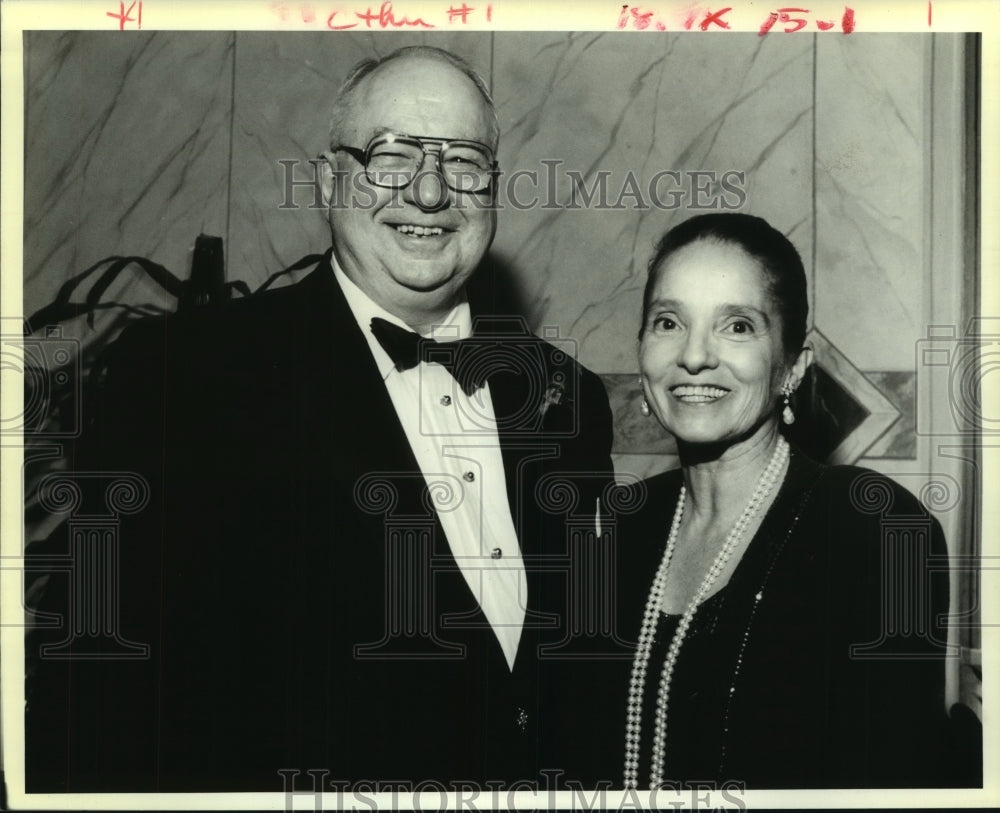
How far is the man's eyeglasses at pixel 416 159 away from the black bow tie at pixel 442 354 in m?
0.33

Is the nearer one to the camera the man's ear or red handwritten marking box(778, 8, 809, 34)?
the man's ear

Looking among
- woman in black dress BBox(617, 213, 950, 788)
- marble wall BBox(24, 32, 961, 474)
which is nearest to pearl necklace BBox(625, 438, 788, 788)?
woman in black dress BBox(617, 213, 950, 788)

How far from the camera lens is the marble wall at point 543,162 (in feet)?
8.09

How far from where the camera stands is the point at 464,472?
2.42 m

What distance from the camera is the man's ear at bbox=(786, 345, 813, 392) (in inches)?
93.0

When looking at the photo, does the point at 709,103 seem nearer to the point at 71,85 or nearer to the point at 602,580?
the point at 602,580

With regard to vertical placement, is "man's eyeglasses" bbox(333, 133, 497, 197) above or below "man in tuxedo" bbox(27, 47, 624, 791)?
above

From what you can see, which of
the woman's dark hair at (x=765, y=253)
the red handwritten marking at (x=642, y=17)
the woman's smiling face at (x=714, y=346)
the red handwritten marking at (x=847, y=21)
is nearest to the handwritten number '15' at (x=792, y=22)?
the red handwritten marking at (x=847, y=21)

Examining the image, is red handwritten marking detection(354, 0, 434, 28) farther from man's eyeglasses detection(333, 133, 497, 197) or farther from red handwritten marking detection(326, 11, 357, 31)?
man's eyeglasses detection(333, 133, 497, 197)

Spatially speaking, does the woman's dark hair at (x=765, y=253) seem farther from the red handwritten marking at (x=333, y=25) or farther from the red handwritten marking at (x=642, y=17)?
the red handwritten marking at (x=333, y=25)

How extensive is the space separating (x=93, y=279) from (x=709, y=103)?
1534 mm

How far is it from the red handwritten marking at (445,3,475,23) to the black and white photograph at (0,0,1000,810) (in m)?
0.01

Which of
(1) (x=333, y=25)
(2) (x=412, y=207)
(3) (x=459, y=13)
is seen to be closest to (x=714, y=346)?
(2) (x=412, y=207)

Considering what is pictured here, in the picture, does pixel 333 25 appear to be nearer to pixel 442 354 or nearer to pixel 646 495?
pixel 442 354
